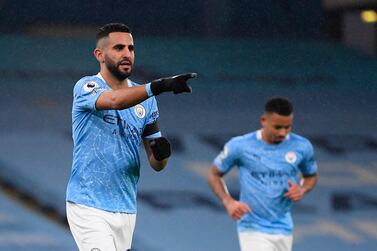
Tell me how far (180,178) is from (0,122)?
7.91ft

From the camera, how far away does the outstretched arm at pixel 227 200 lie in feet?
25.8

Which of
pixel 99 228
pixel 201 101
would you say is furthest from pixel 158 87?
pixel 201 101

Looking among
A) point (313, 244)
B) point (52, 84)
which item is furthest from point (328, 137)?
point (52, 84)

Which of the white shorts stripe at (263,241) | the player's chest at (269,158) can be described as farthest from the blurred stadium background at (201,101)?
the white shorts stripe at (263,241)

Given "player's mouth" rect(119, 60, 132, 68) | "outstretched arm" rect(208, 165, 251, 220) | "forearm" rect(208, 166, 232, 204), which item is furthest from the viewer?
"forearm" rect(208, 166, 232, 204)

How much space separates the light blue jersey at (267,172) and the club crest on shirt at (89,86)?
297 centimetres

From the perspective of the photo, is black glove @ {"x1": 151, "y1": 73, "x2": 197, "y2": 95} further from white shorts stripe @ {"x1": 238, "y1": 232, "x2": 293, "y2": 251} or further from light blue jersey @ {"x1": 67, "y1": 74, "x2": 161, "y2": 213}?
white shorts stripe @ {"x1": 238, "y1": 232, "x2": 293, "y2": 251}

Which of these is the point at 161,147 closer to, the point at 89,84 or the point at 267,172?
the point at 89,84

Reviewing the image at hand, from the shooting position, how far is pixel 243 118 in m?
14.0

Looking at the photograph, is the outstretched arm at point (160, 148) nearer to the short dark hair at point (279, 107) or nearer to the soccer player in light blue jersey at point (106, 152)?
the soccer player in light blue jersey at point (106, 152)

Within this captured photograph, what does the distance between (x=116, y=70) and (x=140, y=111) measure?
30 cm

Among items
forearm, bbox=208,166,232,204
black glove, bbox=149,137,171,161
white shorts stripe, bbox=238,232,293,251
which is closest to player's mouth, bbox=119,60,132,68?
black glove, bbox=149,137,171,161

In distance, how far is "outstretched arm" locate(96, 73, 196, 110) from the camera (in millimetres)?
4832

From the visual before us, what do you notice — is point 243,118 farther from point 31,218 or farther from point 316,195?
point 31,218
